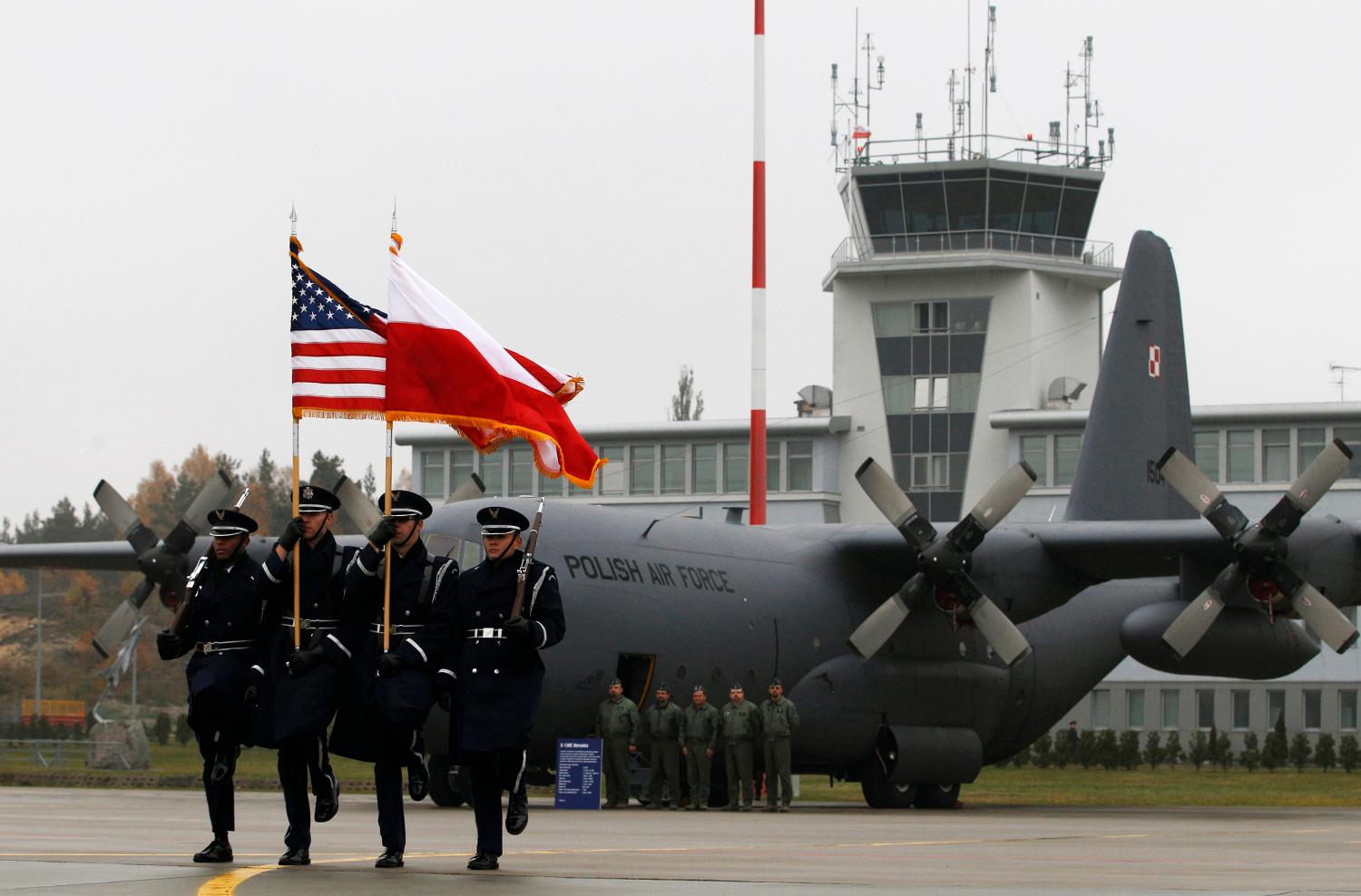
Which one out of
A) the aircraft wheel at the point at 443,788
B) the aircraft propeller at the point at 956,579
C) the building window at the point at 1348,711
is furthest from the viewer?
the building window at the point at 1348,711

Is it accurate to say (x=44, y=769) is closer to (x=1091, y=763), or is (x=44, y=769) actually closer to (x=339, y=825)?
(x=339, y=825)

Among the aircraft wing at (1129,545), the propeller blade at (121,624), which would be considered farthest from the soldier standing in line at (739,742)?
the propeller blade at (121,624)

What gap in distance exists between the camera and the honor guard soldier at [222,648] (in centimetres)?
1080

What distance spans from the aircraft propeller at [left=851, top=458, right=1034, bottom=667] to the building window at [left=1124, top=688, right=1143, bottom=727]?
118 feet

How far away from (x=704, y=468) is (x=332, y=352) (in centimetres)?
4730

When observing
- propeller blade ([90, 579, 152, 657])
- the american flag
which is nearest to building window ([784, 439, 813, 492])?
propeller blade ([90, 579, 152, 657])

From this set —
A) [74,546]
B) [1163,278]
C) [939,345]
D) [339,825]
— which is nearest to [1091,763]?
[939,345]

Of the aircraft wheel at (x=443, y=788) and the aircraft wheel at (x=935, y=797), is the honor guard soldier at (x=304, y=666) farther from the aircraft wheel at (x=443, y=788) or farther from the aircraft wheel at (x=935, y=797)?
the aircraft wheel at (x=935, y=797)

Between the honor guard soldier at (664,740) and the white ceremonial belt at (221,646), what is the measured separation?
33.9 ft

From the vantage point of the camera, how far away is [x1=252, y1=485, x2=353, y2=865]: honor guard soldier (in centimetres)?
1052

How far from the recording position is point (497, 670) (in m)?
10.4

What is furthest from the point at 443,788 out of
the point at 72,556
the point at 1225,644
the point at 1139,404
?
the point at 1139,404

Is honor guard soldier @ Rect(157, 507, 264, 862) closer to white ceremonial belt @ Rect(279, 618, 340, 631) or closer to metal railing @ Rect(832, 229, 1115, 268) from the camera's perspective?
white ceremonial belt @ Rect(279, 618, 340, 631)

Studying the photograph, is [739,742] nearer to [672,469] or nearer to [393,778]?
[393,778]
